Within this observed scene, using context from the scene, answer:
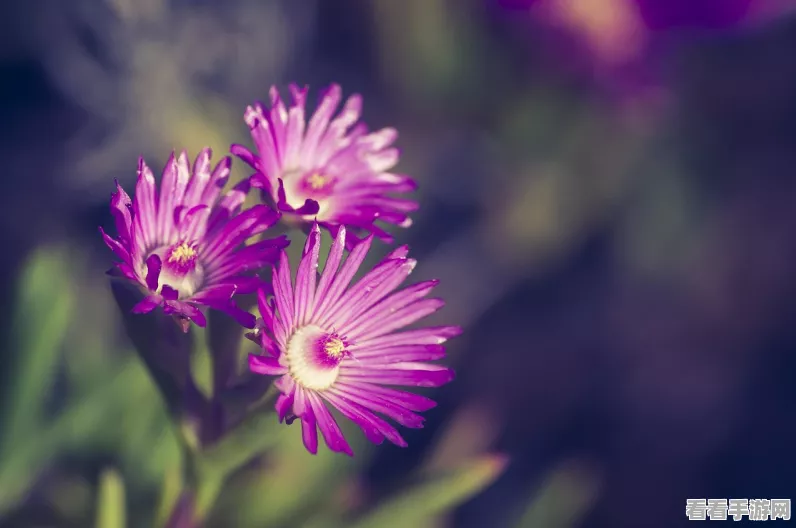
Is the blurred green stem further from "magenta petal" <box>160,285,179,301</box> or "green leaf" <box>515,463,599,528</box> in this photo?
"green leaf" <box>515,463,599,528</box>

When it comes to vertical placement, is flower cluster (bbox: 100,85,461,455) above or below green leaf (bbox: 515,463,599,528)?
above

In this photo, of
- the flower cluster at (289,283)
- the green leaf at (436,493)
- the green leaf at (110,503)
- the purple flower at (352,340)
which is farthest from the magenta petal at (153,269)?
the green leaf at (436,493)

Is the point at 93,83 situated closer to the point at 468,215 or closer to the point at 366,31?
the point at 366,31

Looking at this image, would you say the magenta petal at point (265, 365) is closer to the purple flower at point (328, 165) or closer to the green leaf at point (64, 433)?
the purple flower at point (328, 165)

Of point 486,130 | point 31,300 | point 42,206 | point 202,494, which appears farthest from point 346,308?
point 486,130

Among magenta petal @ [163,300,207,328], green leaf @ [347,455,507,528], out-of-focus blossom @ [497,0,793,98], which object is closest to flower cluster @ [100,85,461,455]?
magenta petal @ [163,300,207,328]

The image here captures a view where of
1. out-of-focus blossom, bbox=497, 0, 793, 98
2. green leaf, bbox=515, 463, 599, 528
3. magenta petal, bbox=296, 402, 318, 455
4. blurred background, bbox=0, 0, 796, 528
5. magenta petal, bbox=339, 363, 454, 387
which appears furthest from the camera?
out-of-focus blossom, bbox=497, 0, 793, 98
